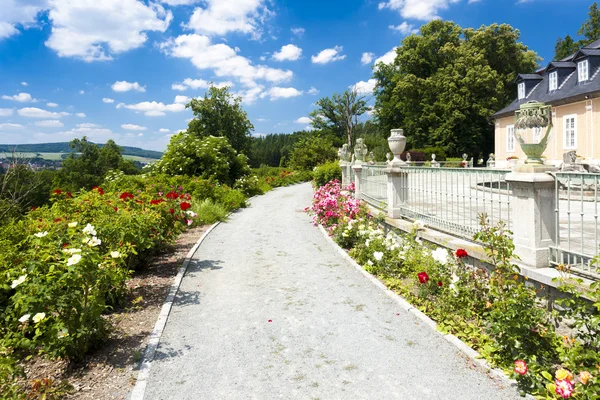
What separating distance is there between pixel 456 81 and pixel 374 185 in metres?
31.4

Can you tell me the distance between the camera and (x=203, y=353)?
4.20m

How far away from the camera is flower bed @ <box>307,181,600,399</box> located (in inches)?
122

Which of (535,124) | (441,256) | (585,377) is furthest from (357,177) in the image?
(585,377)

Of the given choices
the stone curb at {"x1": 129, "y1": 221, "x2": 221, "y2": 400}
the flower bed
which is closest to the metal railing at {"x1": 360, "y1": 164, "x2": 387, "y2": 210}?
the flower bed

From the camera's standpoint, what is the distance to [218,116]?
4603 cm

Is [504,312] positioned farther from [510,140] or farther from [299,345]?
[510,140]

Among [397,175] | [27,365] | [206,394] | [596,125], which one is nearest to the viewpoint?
[206,394]

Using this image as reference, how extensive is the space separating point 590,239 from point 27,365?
23.6 feet

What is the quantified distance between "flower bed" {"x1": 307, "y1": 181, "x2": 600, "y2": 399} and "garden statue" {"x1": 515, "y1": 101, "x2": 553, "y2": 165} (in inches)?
33.7

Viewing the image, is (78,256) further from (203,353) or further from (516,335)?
(516,335)

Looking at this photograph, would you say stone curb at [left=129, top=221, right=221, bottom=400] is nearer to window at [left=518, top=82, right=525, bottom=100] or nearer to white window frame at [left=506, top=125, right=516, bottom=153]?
white window frame at [left=506, top=125, right=516, bottom=153]

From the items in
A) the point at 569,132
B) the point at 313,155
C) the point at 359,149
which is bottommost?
the point at 359,149

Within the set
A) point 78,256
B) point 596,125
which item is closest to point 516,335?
point 78,256

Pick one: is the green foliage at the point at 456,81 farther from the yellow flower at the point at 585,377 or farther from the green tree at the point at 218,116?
the yellow flower at the point at 585,377
